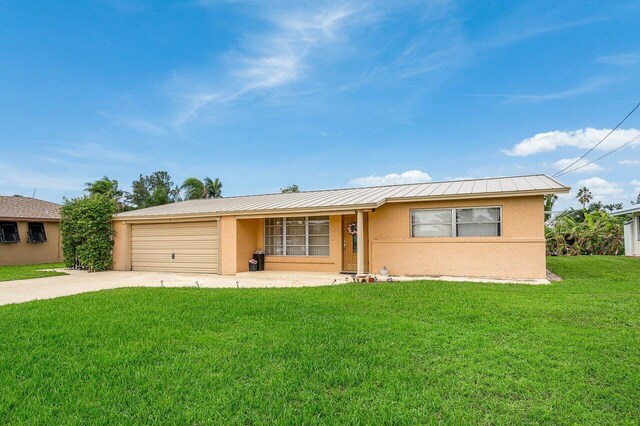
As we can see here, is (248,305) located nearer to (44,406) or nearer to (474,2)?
(44,406)

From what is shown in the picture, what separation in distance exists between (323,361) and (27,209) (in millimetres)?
23810

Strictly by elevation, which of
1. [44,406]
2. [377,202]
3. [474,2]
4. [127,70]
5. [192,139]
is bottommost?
[44,406]

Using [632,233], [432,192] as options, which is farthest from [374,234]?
[632,233]

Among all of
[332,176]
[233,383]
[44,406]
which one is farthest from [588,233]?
[44,406]

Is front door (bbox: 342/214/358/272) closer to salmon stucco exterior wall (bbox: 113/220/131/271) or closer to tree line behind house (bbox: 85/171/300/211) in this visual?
salmon stucco exterior wall (bbox: 113/220/131/271)

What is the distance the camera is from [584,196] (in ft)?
161

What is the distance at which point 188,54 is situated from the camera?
1516 cm

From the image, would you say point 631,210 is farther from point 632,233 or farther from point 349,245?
point 349,245

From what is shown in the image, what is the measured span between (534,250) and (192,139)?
18356mm

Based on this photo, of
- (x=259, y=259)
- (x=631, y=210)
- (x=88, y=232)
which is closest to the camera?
(x=259, y=259)

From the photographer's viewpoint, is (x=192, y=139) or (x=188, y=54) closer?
(x=188, y=54)

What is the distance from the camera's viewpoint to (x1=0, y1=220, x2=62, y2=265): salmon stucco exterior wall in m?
19.3

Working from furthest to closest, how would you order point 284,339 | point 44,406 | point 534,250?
1. point 534,250
2. point 284,339
3. point 44,406

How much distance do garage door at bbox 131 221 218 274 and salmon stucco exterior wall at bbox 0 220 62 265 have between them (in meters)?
8.22
